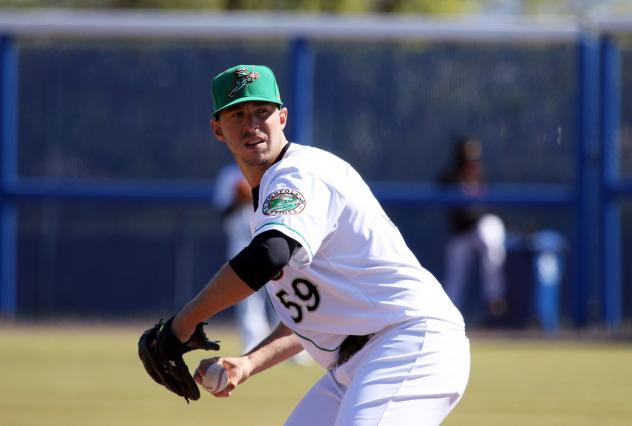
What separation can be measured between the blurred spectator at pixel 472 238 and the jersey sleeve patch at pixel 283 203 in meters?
12.7

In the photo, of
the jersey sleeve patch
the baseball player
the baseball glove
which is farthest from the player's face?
the baseball glove

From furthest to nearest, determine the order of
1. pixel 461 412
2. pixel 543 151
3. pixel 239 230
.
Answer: pixel 543 151, pixel 239 230, pixel 461 412

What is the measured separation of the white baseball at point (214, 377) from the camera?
4.62m

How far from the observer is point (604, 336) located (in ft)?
54.3

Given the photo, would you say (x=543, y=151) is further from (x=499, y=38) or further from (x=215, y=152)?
(x=215, y=152)

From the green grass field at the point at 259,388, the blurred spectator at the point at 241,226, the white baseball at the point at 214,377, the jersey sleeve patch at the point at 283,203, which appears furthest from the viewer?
the blurred spectator at the point at 241,226

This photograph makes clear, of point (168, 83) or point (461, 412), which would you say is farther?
point (168, 83)

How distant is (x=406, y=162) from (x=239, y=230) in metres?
5.86

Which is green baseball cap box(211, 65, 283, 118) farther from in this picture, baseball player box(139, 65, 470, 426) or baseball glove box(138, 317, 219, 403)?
baseball glove box(138, 317, 219, 403)

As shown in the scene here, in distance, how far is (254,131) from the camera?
4.57 meters

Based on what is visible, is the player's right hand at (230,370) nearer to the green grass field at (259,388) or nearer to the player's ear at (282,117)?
the player's ear at (282,117)

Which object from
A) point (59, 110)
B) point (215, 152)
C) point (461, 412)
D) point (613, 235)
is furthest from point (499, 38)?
point (461, 412)

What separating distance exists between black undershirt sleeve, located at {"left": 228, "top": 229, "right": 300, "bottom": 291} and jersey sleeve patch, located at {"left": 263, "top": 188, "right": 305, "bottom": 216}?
0.11m

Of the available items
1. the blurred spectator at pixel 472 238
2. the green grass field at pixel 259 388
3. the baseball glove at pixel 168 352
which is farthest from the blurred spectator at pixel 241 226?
the baseball glove at pixel 168 352
